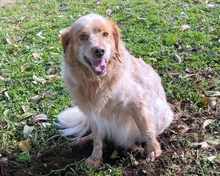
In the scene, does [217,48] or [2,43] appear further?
[2,43]

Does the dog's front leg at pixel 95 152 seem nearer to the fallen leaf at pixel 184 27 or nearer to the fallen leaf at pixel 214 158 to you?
the fallen leaf at pixel 214 158

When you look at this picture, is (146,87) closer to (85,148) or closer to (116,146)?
(116,146)

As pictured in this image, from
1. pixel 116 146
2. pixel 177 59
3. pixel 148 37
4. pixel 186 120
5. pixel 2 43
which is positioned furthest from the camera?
pixel 2 43

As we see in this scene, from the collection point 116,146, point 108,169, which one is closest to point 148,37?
point 116,146

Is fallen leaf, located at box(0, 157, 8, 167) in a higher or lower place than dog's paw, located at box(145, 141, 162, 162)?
lower

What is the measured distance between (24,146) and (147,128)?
4.57ft

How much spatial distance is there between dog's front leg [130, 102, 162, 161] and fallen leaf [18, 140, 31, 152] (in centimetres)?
126

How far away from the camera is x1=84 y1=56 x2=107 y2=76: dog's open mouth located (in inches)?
127

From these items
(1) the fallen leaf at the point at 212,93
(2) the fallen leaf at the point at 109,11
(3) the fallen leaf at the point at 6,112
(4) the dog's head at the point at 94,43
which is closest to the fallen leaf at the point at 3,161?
(3) the fallen leaf at the point at 6,112

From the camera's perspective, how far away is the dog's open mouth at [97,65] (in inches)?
127

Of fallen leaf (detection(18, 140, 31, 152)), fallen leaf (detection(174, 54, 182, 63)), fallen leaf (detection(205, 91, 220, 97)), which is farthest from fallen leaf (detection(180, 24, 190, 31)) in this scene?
fallen leaf (detection(18, 140, 31, 152))

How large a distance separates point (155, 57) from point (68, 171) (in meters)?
2.49

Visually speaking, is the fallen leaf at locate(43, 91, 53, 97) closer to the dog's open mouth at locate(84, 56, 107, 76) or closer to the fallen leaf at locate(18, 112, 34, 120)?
the fallen leaf at locate(18, 112, 34, 120)

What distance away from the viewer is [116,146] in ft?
12.5
